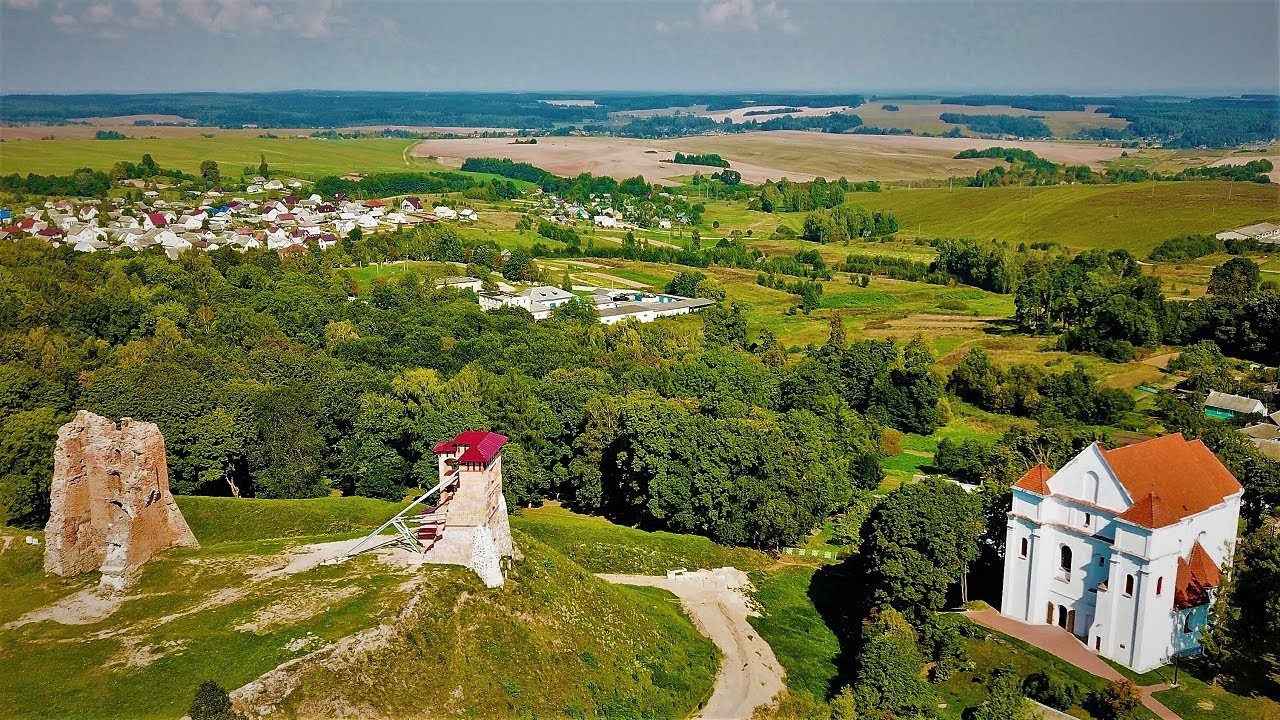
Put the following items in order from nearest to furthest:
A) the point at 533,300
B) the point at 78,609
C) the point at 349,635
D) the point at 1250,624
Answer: the point at 349,635
the point at 78,609
the point at 1250,624
the point at 533,300

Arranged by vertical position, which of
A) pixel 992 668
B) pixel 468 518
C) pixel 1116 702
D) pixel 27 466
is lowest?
pixel 992 668

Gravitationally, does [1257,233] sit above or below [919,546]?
above

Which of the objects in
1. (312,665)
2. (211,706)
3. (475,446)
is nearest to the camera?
(211,706)

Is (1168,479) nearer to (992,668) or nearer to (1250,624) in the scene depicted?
(1250,624)

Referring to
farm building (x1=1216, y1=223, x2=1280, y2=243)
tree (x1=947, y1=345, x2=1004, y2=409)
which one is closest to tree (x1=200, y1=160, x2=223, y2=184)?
tree (x1=947, y1=345, x2=1004, y2=409)

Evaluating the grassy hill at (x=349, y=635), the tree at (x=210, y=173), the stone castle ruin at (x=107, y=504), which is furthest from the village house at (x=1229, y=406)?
the tree at (x=210, y=173)

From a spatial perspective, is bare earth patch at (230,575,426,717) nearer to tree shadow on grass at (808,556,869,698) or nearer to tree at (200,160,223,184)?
tree shadow on grass at (808,556,869,698)

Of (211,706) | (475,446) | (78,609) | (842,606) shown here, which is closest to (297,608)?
(211,706)
